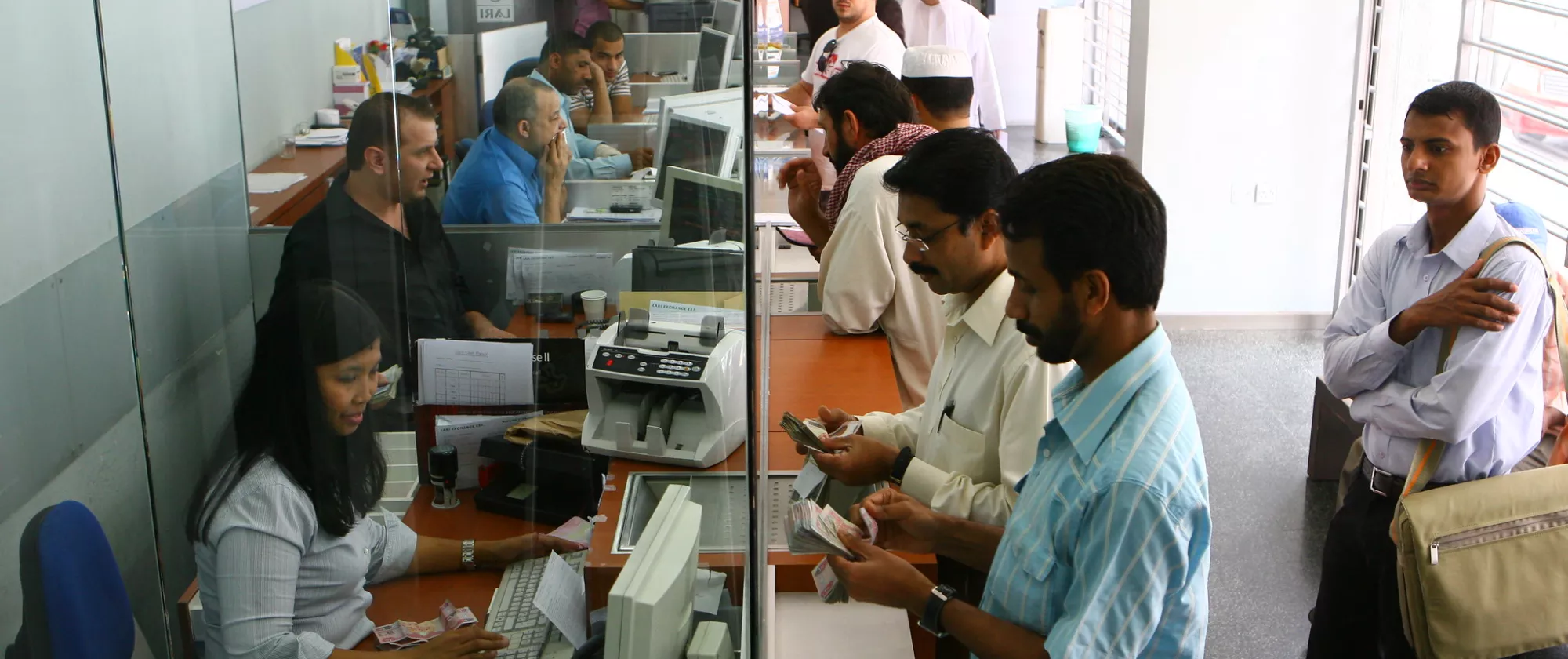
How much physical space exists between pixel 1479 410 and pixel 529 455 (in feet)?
6.92

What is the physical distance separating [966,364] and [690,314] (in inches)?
27.9

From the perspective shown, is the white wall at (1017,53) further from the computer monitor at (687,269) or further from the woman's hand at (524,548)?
the woman's hand at (524,548)

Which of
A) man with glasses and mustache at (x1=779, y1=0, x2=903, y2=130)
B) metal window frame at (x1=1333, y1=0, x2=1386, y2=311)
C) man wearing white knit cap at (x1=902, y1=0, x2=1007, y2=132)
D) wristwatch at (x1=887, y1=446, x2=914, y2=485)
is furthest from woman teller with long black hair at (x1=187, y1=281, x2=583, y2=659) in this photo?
man wearing white knit cap at (x1=902, y1=0, x2=1007, y2=132)

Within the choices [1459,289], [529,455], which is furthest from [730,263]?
[1459,289]

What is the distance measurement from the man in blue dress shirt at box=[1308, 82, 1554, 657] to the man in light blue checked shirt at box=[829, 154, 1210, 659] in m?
1.43

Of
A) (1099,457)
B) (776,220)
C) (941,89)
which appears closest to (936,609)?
(1099,457)

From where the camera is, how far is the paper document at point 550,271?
126 centimetres

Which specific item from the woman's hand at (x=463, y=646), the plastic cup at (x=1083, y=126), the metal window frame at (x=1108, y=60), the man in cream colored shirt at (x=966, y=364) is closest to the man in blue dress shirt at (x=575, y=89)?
the woman's hand at (x=463, y=646)

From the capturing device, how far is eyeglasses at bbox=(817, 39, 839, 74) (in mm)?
5953

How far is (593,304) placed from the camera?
1314 mm

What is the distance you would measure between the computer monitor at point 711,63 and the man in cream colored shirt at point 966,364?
0.69 meters

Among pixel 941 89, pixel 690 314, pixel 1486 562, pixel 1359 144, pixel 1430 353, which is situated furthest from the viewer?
pixel 1359 144

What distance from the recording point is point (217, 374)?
1232 millimetres

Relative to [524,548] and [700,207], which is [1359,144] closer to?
[700,207]
